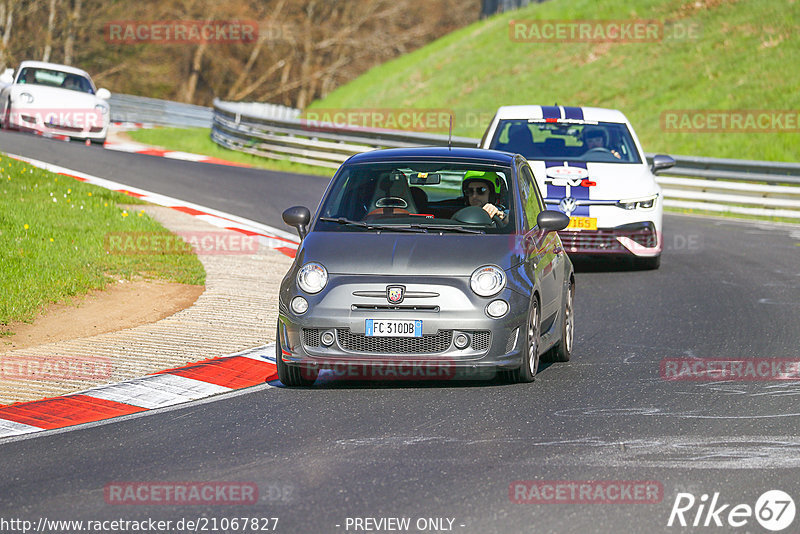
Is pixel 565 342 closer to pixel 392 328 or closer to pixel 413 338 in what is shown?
pixel 413 338

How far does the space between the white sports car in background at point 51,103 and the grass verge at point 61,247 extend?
8.95 metres

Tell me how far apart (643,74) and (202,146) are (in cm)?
1295

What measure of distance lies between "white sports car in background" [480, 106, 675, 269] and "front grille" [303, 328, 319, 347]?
236 inches

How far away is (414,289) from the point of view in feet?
25.3

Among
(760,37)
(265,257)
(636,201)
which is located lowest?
(265,257)

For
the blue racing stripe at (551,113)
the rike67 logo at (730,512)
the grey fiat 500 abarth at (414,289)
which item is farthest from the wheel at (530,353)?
the blue racing stripe at (551,113)

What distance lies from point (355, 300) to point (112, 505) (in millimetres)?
2639

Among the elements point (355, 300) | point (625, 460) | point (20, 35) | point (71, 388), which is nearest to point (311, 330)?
point (355, 300)

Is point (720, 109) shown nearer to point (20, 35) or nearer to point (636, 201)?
point (636, 201)

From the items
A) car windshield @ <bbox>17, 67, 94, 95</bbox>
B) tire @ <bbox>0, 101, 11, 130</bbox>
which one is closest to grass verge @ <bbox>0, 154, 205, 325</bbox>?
tire @ <bbox>0, 101, 11, 130</bbox>

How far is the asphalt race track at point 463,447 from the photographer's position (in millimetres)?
5344

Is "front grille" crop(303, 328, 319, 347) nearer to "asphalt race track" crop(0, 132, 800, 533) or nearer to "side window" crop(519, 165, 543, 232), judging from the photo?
"asphalt race track" crop(0, 132, 800, 533)

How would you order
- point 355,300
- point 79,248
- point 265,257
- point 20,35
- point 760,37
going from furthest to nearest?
1. point 20,35
2. point 760,37
3. point 265,257
4. point 79,248
5. point 355,300

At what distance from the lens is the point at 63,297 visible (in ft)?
35.6
